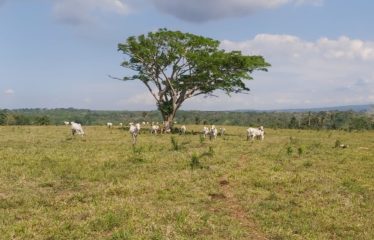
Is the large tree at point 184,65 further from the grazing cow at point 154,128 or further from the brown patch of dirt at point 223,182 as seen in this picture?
the brown patch of dirt at point 223,182

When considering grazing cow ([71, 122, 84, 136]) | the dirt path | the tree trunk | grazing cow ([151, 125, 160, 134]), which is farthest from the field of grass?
the tree trunk

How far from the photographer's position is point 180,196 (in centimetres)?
1638

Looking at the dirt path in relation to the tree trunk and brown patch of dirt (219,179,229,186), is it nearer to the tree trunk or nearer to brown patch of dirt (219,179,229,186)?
brown patch of dirt (219,179,229,186)

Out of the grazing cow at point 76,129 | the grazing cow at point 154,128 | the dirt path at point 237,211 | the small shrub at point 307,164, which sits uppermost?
the grazing cow at point 76,129

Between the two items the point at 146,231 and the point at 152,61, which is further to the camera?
the point at 152,61

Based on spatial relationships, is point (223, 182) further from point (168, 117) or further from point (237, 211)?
point (168, 117)

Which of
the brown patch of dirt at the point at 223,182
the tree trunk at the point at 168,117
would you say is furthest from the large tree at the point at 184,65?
the brown patch of dirt at the point at 223,182

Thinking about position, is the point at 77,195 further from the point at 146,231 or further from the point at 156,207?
the point at 146,231

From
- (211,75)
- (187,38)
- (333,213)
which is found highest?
(187,38)

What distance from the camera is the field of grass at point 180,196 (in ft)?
41.0

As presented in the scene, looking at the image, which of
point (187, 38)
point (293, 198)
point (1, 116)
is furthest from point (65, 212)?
point (1, 116)

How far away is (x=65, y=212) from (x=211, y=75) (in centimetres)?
3990

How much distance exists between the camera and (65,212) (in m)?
13.8

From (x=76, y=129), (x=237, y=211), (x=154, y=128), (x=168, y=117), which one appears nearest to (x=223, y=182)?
(x=237, y=211)
